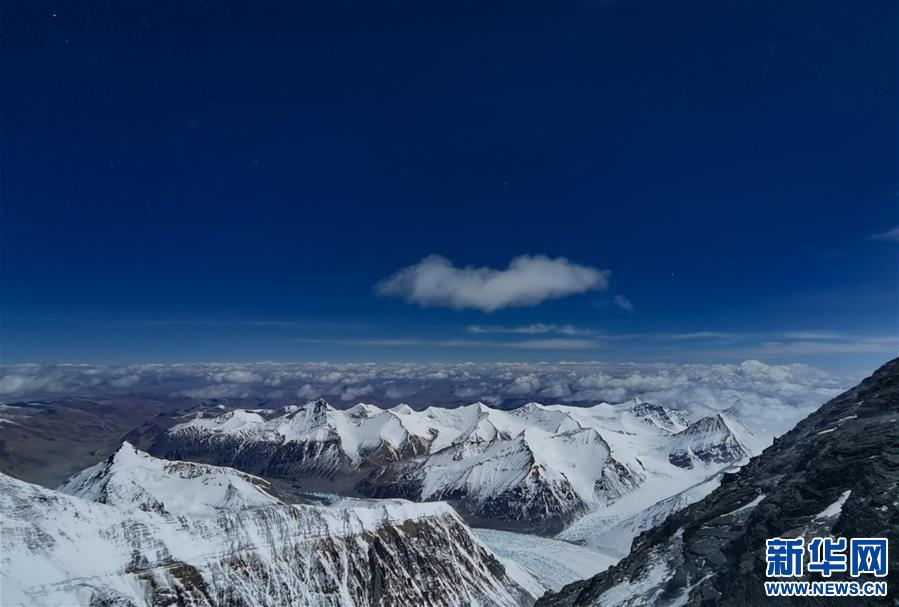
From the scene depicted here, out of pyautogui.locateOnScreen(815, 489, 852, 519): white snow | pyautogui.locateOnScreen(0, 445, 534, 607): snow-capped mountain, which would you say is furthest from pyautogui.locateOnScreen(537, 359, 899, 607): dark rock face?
pyautogui.locateOnScreen(0, 445, 534, 607): snow-capped mountain

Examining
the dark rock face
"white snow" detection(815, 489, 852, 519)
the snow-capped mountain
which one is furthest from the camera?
the snow-capped mountain

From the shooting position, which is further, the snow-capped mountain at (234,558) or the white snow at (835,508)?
the snow-capped mountain at (234,558)

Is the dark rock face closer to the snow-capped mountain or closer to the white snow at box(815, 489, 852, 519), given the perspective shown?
the white snow at box(815, 489, 852, 519)

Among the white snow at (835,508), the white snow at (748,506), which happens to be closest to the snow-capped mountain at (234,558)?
the white snow at (748,506)

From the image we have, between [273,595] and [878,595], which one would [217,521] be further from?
[878,595]

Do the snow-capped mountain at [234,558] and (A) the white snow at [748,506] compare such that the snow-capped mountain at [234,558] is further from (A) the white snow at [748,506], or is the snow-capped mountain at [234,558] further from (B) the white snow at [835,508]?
(B) the white snow at [835,508]
